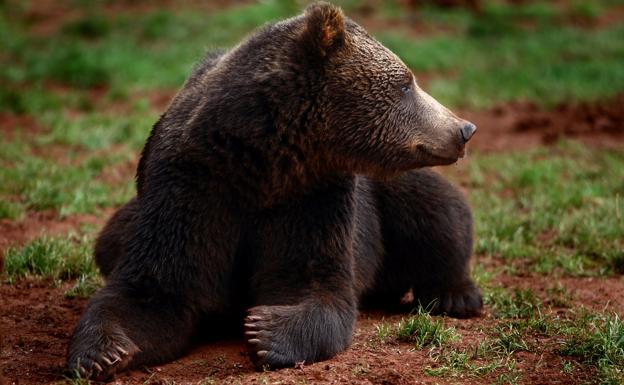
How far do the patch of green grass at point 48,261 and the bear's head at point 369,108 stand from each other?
221 cm

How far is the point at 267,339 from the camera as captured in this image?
14.8 feet

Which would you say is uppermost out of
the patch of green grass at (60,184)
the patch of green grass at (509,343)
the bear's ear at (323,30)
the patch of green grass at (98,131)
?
the bear's ear at (323,30)

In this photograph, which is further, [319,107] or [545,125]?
[545,125]

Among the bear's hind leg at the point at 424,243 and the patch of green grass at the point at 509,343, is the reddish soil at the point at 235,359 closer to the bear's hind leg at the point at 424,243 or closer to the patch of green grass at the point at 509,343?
the patch of green grass at the point at 509,343

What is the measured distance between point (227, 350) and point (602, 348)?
185cm

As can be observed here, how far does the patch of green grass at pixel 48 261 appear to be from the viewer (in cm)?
618

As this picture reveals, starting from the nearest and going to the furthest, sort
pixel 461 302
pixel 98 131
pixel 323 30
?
pixel 323 30
pixel 461 302
pixel 98 131

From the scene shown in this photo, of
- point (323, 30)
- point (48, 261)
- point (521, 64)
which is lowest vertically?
point (48, 261)

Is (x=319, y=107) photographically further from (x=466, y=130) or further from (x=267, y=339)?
(x=267, y=339)

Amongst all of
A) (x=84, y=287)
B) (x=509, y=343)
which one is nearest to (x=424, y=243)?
(x=509, y=343)

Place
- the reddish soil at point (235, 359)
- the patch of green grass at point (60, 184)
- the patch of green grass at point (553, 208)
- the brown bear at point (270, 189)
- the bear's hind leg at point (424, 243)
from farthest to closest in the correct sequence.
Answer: the patch of green grass at point (60, 184) < the patch of green grass at point (553, 208) < the bear's hind leg at point (424, 243) < the brown bear at point (270, 189) < the reddish soil at point (235, 359)

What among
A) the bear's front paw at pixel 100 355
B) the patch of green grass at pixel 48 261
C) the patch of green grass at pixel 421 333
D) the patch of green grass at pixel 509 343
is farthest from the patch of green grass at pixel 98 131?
the patch of green grass at pixel 509 343

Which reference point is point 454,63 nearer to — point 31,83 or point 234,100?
point 31,83

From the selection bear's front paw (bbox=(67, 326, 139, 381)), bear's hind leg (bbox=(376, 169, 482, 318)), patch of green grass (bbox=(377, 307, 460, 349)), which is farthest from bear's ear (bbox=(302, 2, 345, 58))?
bear's front paw (bbox=(67, 326, 139, 381))
